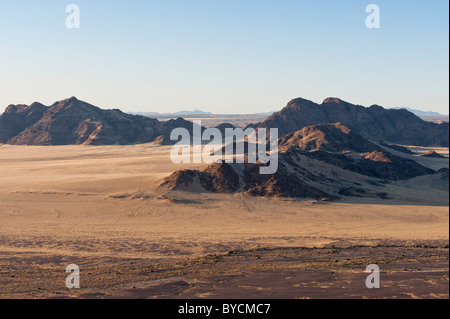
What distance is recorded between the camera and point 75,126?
128 m

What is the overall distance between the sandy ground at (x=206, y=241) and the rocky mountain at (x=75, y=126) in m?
60.7

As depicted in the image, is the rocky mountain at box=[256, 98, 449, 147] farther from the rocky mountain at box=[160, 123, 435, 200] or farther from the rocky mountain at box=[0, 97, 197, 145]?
the rocky mountain at box=[160, 123, 435, 200]

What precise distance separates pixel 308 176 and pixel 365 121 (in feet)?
296

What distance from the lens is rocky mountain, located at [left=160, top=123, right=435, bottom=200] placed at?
52781 mm

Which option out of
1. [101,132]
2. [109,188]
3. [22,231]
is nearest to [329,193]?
[109,188]

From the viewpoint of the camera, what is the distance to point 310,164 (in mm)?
63344

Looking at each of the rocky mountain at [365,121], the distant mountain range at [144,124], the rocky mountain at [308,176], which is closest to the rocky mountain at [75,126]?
the distant mountain range at [144,124]

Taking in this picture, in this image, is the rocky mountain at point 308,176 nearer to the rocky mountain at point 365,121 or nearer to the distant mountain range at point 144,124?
the distant mountain range at point 144,124

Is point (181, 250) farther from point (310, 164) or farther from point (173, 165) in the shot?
point (173, 165)

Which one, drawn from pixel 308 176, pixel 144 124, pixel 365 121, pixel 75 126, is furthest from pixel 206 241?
pixel 365 121

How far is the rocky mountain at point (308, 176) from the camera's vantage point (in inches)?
2078

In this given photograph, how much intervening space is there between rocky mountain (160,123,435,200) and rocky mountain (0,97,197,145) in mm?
58992

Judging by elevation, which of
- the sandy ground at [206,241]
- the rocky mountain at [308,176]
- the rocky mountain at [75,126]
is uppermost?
the rocky mountain at [75,126]
